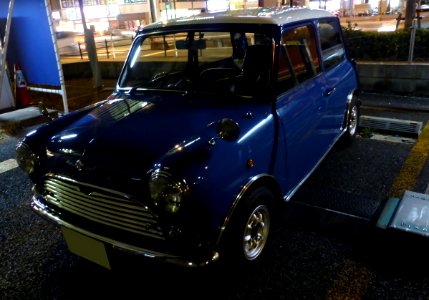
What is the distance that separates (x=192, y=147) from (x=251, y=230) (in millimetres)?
743

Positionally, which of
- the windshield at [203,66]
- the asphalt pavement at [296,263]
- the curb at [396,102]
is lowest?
the asphalt pavement at [296,263]

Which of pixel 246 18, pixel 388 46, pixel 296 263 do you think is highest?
pixel 246 18

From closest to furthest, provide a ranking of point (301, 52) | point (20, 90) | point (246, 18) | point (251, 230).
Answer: point (251, 230), point (246, 18), point (301, 52), point (20, 90)

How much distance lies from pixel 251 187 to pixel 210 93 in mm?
902

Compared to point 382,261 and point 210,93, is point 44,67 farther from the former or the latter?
point 382,261

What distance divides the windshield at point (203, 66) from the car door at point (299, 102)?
0.18 meters

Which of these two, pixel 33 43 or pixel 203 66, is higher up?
pixel 33 43

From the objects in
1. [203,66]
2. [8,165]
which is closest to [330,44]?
[203,66]

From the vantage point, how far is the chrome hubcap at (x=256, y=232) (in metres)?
2.32

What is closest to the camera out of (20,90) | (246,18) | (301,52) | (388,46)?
(246,18)

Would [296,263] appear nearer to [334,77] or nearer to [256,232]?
[256,232]

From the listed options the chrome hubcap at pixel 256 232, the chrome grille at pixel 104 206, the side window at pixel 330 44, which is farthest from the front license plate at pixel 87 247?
the side window at pixel 330 44

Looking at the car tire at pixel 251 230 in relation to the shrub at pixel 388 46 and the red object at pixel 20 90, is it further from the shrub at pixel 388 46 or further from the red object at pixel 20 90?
the red object at pixel 20 90

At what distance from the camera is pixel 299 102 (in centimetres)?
282
